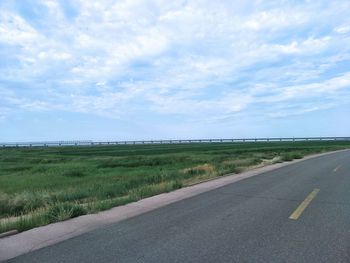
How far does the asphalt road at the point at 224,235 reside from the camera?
5152 mm

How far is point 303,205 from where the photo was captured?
901 cm

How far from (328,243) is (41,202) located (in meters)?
9.05

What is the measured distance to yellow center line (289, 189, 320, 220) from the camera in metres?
7.72

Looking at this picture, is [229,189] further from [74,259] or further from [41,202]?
[74,259]

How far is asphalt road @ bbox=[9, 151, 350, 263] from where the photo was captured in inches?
203

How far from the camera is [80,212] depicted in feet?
27.5

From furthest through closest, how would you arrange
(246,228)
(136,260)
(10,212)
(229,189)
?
(229,189)
(10,212)
(246,228)
(136,260)

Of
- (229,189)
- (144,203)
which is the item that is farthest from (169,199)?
(229,189)

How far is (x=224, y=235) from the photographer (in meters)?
6.21

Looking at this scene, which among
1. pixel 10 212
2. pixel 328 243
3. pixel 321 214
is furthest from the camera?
pixel 10 212

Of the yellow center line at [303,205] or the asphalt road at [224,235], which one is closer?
the asphalt road at [224,235]

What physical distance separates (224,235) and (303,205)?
12.4 feet

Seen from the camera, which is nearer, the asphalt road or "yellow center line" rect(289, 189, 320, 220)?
the asphalt road

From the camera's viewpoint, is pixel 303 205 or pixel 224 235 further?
pixel 303 205
